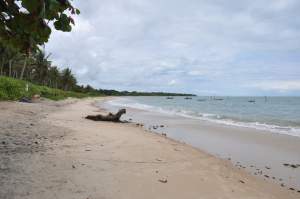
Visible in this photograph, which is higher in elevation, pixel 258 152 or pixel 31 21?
pixel 31 21

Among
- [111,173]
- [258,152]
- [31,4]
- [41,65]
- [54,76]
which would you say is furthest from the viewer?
[54,76]

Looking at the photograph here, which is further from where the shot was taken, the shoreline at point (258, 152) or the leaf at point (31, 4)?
the shoreline at point (258, 152)

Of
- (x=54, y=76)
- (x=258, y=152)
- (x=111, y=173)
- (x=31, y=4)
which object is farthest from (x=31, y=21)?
(x=54, y=76)

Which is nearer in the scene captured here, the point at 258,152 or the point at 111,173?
the point at 111,173

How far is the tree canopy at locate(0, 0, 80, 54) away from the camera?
10.1 ft

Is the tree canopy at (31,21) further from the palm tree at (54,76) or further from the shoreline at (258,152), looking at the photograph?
the palm tree at (54,76)

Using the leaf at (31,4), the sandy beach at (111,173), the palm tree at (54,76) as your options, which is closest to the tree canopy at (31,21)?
the leaf at (31,4)

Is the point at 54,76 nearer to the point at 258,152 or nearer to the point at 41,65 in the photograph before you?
the point at 41,65

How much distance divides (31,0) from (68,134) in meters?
8.20

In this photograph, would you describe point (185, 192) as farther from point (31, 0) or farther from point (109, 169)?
point (31, 0)

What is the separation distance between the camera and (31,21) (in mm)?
3512

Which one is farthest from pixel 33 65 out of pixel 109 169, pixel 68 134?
pixel 109 169

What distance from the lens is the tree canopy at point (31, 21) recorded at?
3.07m

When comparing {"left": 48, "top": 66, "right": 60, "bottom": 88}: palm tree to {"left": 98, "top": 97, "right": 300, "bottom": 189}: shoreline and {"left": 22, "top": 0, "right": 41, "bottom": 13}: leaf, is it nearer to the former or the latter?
{"left": 98, "top": 97, "right": 300, "bottom": 189}: shoreline
